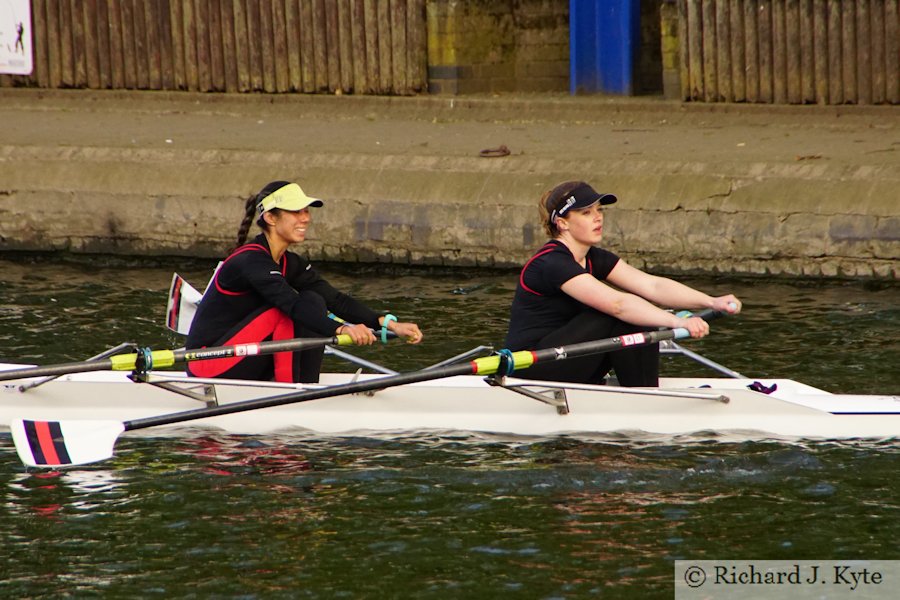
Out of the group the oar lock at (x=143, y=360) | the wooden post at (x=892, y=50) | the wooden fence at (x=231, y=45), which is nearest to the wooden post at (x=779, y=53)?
the wooden post at (x=892, y=50)

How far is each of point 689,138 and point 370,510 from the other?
26.5 feet

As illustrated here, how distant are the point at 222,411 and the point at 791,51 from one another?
9.23 metres

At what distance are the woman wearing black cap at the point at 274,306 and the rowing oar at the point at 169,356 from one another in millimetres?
100

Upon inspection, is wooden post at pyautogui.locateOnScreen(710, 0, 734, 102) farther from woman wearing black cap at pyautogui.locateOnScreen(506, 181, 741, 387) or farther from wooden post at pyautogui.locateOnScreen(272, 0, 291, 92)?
woman wearing black cap at pyautogui.locateOnScreen(506, 181, 741, 387)

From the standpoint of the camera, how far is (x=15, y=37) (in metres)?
17.9

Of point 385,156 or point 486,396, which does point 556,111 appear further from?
point 486,396

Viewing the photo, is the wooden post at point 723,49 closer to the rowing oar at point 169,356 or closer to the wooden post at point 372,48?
the wooden post at point 372,48

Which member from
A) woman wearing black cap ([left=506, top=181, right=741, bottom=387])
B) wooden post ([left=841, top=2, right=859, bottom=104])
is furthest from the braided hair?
wooden post ([left=841, top=2, right=859, bottom=104])

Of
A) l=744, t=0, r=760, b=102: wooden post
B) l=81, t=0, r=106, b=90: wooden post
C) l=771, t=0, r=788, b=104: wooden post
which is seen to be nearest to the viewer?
l=771, t=0, r=788, b=104: wooden post

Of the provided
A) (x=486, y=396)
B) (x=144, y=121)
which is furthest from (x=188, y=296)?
(x=144, y=121)

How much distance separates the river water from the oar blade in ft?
0.58

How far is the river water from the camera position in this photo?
6.62 meters

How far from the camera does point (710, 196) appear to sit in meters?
12.7

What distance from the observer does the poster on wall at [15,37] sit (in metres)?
17.5
